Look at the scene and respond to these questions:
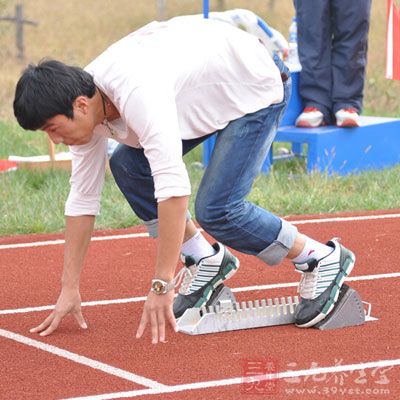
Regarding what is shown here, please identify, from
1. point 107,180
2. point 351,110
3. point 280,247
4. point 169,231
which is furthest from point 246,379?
point 351,110

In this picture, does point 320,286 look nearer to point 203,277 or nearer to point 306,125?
point 203,277

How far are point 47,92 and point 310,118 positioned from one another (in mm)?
5551

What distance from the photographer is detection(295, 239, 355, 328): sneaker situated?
211 inches

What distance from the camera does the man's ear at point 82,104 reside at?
4590 mm

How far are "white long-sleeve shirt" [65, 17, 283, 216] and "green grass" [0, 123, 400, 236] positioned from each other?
2.83m

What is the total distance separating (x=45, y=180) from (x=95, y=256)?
2383mm

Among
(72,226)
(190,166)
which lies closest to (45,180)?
(190,166)

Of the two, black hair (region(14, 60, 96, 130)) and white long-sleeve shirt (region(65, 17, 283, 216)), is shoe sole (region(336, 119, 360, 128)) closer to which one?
white long-sleeve shirt (region(65, 17, 283, 216))

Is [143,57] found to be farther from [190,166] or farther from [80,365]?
[190,166]

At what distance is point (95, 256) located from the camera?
7.08m

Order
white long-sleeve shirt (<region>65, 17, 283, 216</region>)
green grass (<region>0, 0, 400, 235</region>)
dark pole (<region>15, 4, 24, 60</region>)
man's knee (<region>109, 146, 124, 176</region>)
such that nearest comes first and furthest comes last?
1. white long-sleeve shirt (<region>65, 17, 283, 216</region>)
2. man's knee (<region>109, 146, 124, 176</region>)
3. green grass (<region>0, 0, 400, 235</region>)
4. dark pole (<region>15, 4, 24, 60</region>)

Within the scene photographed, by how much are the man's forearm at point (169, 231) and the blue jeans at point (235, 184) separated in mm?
564

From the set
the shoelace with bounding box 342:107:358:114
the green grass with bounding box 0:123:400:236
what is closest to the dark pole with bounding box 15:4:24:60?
the green grass with bounding box 0:123:400:236

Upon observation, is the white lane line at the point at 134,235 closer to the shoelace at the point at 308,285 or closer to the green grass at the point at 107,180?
the green grass at the point at 107,180
